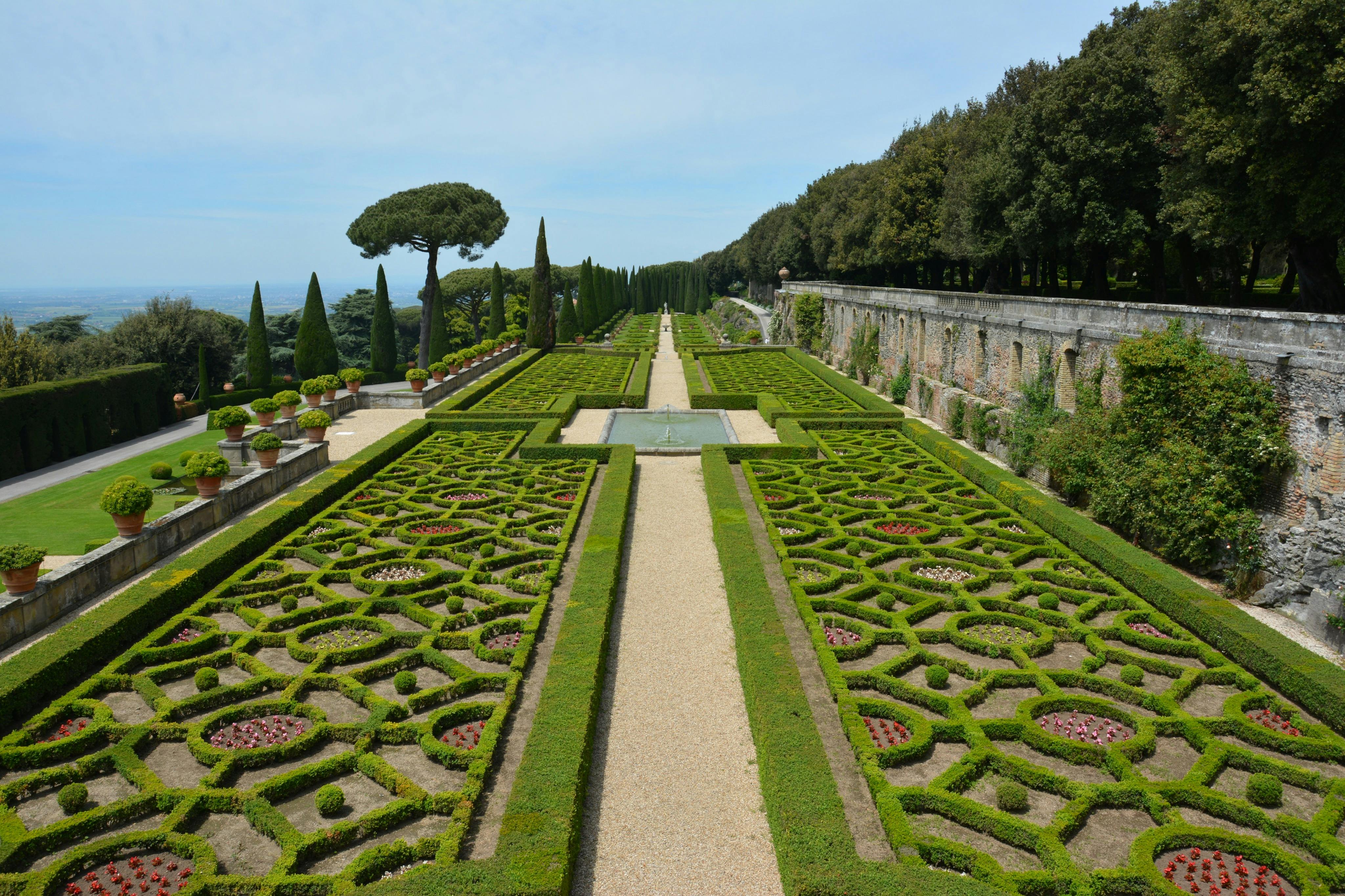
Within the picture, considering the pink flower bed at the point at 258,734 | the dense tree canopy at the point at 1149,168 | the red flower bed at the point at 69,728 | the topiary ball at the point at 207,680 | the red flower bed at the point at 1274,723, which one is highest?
the dense tree canopy at the point at 1149,168

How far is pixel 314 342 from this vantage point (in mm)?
40125

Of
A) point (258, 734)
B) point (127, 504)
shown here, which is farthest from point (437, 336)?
point (258, 734)

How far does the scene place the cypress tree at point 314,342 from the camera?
131ft

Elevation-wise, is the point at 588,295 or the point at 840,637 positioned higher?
the point at 588,295

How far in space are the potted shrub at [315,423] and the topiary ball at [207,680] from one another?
11208 mm

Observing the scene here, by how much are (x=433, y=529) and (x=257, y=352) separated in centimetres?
3146

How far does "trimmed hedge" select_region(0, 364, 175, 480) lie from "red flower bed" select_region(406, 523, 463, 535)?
19.7 meters

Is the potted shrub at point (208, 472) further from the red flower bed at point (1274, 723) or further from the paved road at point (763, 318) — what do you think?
the paved road at point (763, 318)

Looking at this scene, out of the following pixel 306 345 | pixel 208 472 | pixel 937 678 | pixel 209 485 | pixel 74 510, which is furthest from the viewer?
pixel 306 345

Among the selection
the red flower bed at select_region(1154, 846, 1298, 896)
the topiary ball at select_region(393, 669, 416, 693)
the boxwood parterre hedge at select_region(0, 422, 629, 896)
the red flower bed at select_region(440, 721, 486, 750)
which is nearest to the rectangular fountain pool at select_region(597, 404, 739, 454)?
the boxwood parterre hedge at select_region(0, 422, 629, 896)

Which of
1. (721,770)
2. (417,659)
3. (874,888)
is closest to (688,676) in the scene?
(721,770)

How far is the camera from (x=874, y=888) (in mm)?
Result: 5859

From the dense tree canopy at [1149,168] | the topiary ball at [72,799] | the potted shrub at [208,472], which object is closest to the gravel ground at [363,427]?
the potted shrub at [208,472]

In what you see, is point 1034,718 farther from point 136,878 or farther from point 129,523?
point 129,523
